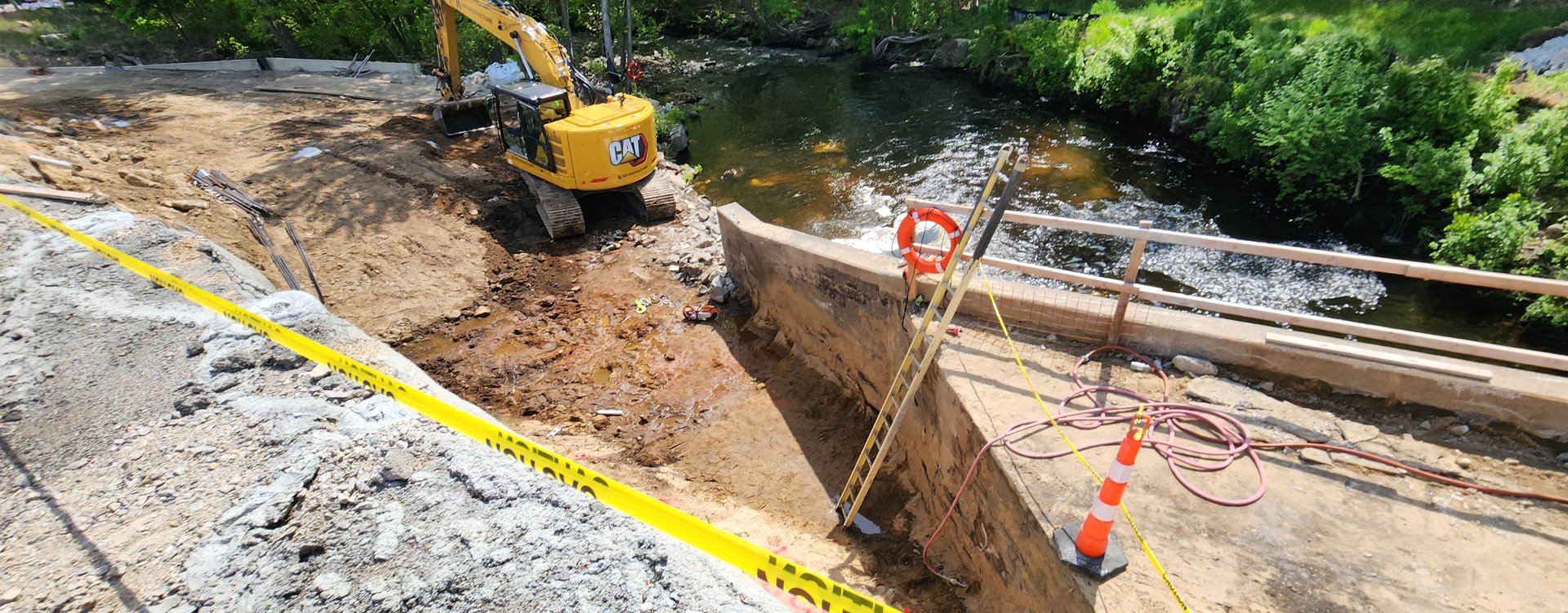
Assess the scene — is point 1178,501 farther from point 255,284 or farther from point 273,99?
point 273,99

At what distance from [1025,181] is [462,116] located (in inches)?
426

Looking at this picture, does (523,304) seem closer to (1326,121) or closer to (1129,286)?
(1129,286)

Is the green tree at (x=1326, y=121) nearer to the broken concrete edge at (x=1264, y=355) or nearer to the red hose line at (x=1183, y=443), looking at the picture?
the broken concrete edge at (x=1264, y=355)

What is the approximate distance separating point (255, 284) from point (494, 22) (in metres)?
5.65

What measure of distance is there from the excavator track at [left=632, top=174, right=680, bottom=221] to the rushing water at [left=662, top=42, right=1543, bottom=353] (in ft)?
6.08

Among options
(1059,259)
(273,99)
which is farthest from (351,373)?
(273,99)

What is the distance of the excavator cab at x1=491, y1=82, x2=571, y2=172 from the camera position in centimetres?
993

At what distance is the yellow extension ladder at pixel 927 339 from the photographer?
157 inches

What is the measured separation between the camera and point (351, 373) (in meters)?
4.49

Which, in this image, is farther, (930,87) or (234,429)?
(930,87)

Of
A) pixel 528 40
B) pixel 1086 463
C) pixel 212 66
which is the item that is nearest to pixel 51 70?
pixel 212 66

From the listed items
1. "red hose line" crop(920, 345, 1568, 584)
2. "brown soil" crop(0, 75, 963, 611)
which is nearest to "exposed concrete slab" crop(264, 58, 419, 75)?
"brown soil" crop(0, 75, 963, 611)

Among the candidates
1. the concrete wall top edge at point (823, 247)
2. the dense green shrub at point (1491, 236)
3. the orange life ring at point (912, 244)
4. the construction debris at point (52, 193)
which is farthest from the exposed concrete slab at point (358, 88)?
the dense green shrub at point (1491, 236)

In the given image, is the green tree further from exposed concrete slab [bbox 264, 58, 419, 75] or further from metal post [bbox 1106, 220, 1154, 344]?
exposed concrete slab [bbox 264, 58, 419, 75]
